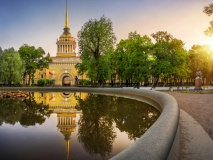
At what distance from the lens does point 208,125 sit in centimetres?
911

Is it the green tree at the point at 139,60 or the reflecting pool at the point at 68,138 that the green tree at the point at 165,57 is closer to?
the green tree at the point at 139,60

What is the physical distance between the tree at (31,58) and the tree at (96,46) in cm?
2666

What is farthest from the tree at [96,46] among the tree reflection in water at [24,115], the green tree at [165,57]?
the tree reflection in water at [24,115]

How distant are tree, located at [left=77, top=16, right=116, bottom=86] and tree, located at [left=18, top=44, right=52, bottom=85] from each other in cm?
2666

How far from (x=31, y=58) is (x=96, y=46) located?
3034 centimetres

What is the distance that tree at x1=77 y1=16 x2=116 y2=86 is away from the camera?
43.4 metres

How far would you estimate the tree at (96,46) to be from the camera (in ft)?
142

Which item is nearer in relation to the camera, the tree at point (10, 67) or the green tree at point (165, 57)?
the green tree at point (165, 57)

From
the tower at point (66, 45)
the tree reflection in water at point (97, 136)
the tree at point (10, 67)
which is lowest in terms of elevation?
the tree reflection in water at point (97, 136)

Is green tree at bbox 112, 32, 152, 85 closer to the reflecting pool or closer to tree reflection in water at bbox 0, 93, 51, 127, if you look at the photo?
tree reflection in water at bbox 0, 93, 51, 127

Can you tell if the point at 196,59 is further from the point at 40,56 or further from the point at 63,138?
the point at 63,138

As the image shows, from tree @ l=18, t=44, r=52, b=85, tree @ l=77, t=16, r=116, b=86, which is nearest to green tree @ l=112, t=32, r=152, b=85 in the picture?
tree @ l=77, t=16, r=116, b=86

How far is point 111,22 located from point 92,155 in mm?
40239

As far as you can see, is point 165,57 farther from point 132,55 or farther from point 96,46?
point 96,46
